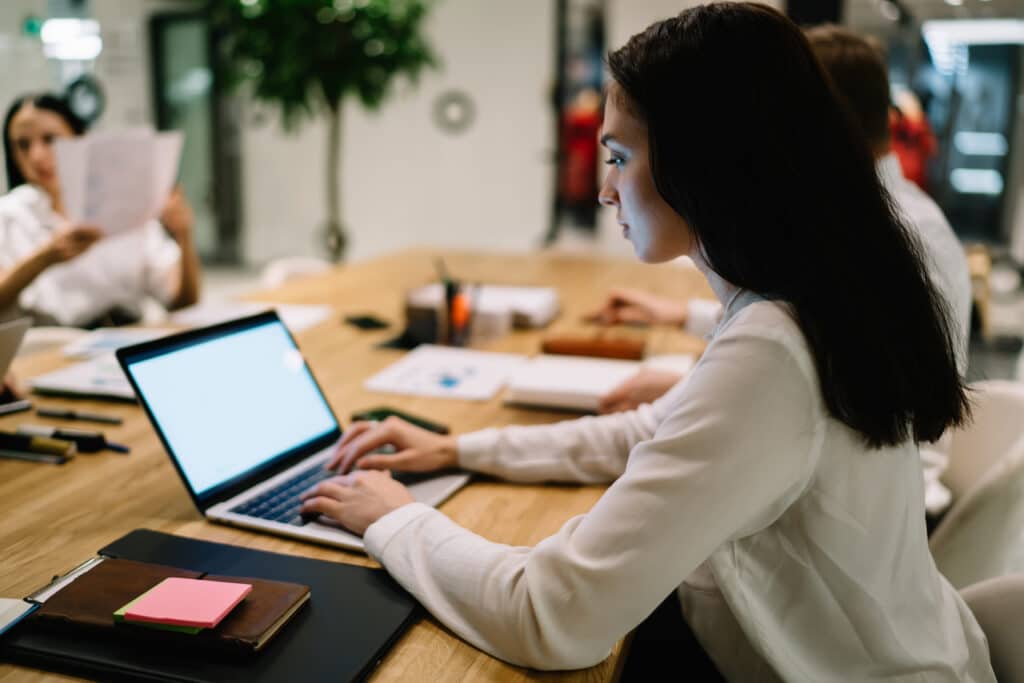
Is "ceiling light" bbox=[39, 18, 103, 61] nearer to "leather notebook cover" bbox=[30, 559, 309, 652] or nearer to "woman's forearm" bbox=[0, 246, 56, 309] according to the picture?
"woman's forearm" bbox=[0, 246, 56, 309]

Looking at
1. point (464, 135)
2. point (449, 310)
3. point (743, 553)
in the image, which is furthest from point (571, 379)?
point (464, 135)

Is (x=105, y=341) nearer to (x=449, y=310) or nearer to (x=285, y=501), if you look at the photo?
(x=449, y=310)

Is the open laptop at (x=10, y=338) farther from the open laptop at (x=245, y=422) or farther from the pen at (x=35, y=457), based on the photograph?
the open laptop at (x=245, y=422)

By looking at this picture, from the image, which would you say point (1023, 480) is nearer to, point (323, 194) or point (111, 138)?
point (111, 138)

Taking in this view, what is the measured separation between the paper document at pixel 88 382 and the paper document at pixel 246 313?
448 mm

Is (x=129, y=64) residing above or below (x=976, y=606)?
above

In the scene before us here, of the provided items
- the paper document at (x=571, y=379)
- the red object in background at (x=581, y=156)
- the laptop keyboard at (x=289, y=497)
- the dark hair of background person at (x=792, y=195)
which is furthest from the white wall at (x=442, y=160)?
the dark hair of background person at (x=792, y=195)

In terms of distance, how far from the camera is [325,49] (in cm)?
442

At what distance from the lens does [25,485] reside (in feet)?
4.17

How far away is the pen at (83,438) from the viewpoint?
1.41 meters

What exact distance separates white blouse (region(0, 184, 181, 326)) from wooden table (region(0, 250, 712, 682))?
0.47 meters

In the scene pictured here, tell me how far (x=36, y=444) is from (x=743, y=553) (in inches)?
44.4

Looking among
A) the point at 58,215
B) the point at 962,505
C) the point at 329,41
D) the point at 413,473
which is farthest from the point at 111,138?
the point at 329,41

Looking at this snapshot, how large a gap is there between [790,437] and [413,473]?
0.69 m
